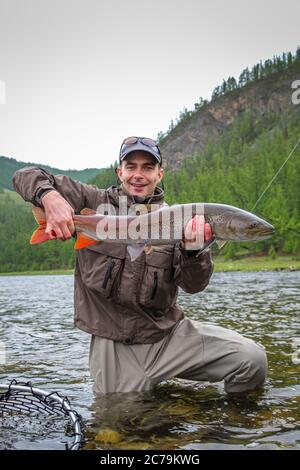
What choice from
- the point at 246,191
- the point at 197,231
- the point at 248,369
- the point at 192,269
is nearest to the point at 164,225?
the point at 197,231

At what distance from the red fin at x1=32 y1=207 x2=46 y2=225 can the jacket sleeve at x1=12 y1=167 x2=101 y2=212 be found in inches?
Result: 4.1

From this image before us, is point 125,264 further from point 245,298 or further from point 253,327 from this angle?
point 245,298

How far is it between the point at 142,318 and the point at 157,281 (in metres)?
0.46

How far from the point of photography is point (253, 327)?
11.2 meters

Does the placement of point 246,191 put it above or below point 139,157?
above

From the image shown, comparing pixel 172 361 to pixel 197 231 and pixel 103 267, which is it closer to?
pixel 103 267

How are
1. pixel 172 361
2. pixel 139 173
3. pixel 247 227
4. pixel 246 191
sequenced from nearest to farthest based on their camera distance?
pixel 247 227, pixel 172 361, pixel 139 173, pixel 246 191

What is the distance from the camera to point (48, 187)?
5004 mm

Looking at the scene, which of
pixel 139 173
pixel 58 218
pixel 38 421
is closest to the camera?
pixel 58 218

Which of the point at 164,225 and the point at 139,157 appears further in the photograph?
the point at 139,157

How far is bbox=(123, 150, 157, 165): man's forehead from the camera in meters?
5.82

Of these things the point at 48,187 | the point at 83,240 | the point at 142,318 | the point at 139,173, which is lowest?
the point at 142,318
